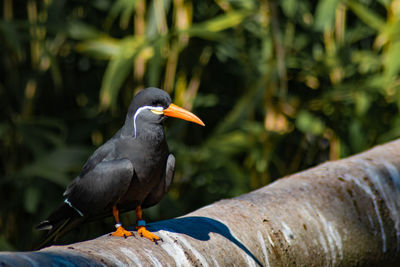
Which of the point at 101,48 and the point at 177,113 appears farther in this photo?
the point at 101,48

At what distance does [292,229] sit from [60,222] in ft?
2.22

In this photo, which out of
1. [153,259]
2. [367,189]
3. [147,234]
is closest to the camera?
[153,259]

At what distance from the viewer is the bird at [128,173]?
167 centimetres

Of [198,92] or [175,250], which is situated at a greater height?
[198,92]

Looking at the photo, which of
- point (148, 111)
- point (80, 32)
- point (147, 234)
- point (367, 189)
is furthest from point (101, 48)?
point (147, 234)

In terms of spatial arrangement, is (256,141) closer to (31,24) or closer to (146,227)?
(31,24)

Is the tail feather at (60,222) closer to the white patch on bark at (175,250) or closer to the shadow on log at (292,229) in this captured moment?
the shadow on log at (292,229)

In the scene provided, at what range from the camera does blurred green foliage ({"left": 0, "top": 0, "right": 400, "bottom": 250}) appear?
290cm

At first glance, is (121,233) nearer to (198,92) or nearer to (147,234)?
(147,234)

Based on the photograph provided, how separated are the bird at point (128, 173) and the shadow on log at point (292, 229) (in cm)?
17

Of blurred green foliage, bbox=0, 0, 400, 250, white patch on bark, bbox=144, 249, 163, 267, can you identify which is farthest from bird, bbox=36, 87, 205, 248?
blurred green foliage, bbox=0, 0, 400, 250

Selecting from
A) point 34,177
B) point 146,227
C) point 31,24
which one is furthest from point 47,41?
point 146,227

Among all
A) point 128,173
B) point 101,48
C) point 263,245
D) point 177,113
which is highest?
point 101,48

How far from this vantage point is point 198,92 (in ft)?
11.4
